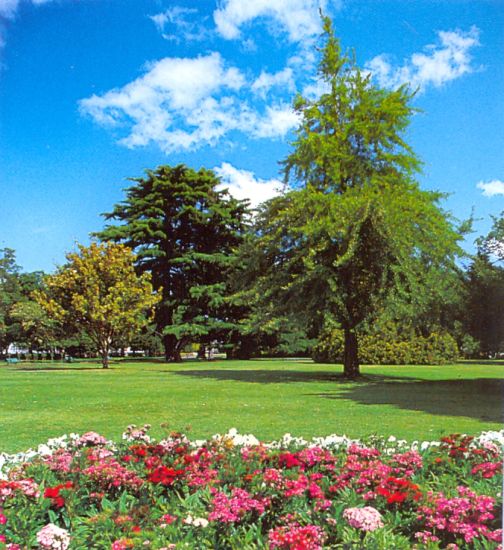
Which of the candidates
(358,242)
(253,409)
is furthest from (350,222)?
(253,409)

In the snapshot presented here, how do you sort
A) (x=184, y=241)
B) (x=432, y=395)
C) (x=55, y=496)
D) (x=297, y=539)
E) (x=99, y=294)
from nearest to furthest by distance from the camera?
(x=297, y=539) < (x=55, y=496) < (x=432, y=395) < (x=99, y=294) < (x=184, y=241)

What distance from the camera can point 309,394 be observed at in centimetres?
1262

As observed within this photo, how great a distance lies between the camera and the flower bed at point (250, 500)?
295 centimetres

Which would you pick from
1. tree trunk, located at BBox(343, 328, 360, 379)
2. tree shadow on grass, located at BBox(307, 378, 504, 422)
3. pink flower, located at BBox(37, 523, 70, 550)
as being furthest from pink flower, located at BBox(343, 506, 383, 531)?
tree trunk, located at BBox(343, 328, 360, 379)

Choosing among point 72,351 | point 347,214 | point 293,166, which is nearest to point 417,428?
point 347,214

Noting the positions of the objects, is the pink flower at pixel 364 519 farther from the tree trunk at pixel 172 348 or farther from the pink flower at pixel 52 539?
the tree trunk at pixel 172 348

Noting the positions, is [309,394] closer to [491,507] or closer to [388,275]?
[388,275]

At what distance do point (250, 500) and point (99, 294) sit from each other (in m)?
23.3

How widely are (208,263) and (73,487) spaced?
2941cm

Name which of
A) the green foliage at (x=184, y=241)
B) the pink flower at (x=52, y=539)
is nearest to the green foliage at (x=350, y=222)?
the green foliage at (x=184, y=241)

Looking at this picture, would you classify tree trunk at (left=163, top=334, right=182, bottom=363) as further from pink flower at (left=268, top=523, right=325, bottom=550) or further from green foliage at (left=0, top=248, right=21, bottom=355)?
pink flower at (left=268, top=523, right=325, bottom=550)

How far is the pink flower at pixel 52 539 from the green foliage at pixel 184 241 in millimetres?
24327

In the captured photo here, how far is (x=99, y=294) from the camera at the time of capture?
2555cm

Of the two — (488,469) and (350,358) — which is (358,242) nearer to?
(350,358)
